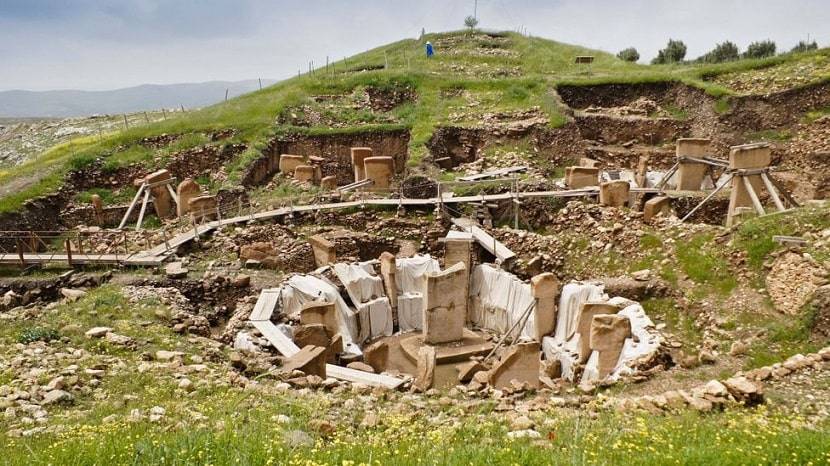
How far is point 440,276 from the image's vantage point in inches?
489

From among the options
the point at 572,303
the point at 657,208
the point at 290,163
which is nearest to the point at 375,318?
the point at 572,303

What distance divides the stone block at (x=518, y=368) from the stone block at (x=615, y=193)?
743 centimetres

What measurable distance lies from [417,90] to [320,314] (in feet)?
64.0

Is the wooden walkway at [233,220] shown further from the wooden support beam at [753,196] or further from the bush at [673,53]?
the bush at [673,53]

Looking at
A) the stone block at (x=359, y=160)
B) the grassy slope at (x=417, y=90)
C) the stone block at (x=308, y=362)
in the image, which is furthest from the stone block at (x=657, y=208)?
the stone block at (x=359, y=160)

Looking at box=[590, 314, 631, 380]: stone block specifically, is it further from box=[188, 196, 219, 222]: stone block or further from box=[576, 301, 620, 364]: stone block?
box=[188, 196, 219, 222]: stone block

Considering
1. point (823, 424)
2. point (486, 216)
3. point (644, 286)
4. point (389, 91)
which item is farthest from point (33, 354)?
point (389, 91)

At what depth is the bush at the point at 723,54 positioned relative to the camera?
34.0 meters

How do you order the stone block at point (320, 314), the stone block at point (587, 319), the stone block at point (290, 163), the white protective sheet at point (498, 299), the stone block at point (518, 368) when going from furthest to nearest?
the stone block at point (290, 163) < the white protective sheet at point (498, 299) < the stone block at point (320, 314) < the stone block at point (587, 319) < the stone block at point (518, 368)

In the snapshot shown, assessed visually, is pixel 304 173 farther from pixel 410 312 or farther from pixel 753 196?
pixel 753 196

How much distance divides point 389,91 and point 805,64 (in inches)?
734

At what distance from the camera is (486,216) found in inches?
663

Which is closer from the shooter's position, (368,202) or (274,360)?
(274,360)

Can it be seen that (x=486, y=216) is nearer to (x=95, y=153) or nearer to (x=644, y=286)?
(x=644, y=286)
